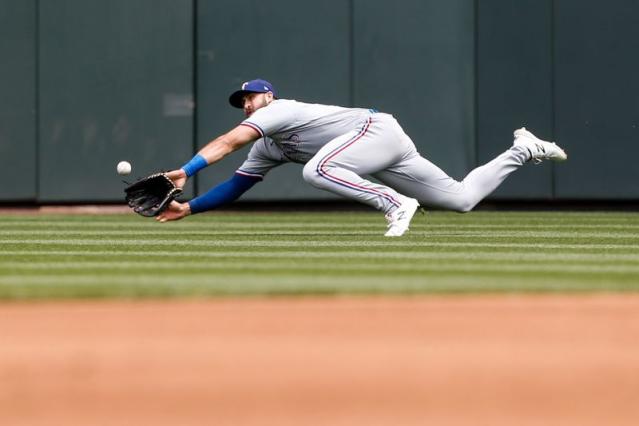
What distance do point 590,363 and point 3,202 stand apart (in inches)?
408

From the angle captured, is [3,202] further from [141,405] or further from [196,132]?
[141,405]

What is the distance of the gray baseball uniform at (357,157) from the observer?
9.45m

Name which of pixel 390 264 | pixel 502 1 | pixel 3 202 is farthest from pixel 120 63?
pixel 390 264

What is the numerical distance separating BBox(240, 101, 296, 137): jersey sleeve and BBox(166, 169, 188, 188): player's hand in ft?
1.65

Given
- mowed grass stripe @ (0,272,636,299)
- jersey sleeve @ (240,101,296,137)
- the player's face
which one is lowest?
mowed grass stripe @ (0,272,636,299)

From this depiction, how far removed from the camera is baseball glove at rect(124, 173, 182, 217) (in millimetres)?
9711

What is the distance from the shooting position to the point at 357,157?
31.3ft

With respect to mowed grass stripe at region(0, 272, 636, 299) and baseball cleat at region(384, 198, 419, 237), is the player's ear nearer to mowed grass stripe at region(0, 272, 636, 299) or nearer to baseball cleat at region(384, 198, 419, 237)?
baseball cleat at region(384, 198, 419, 237)

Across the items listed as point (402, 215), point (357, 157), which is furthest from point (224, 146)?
point (402, 215)

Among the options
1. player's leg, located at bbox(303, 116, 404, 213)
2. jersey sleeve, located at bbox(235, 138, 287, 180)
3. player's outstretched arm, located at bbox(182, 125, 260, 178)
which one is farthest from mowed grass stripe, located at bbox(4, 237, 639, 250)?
jersey sleeve, located at bbox(235, 138, 287, 180)

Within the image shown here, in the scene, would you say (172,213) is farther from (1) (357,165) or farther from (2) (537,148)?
(2) (537,148)

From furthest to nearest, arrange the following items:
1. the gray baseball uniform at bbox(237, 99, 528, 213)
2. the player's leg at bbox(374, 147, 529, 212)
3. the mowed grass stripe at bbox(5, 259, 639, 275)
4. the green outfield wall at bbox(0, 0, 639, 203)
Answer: the green outfield wall at bbox(0, 0, 639, 203)
the player's leg at bbox(374, 147, 529, 212)
the gray baseball uniform at bbox(237, 99, 528, 213)
the mowed grass stripe at bbox(5, 259, 639, 275)

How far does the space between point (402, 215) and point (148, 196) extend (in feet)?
5.29

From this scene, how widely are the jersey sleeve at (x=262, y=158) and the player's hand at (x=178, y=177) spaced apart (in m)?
0.79
